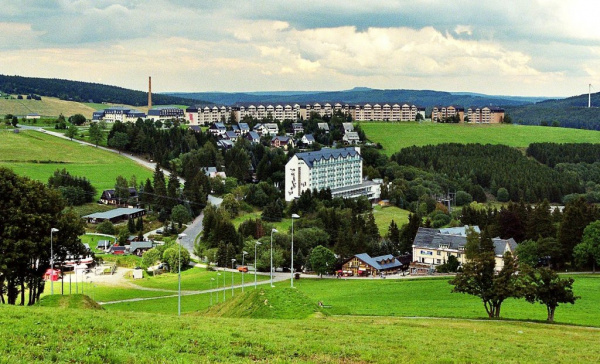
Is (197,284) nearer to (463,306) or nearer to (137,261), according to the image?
(137,261)

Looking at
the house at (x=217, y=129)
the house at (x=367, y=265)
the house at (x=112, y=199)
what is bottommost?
the house at (x=367, y=265)

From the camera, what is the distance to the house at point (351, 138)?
161m

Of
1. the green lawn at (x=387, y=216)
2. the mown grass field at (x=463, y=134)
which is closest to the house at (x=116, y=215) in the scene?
the green lawn at (x=387, y=216)

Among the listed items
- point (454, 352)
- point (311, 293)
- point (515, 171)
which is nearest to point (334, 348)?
point (454, 352)

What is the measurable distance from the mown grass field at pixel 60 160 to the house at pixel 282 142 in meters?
34.8

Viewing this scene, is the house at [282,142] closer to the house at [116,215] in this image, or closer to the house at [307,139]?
the house at [307,139]

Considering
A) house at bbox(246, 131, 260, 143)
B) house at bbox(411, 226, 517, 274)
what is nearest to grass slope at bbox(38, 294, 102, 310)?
house at bbox(411, 226, 517, 274)

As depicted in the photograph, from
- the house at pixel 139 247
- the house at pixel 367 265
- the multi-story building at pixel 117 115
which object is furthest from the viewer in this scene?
the multi-story building at pixel 117 115

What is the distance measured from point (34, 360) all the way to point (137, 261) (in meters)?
62.1

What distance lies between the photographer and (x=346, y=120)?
609 feet

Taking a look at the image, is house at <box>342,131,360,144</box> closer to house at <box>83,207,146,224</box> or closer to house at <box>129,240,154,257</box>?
house at <box>83,207,146,224</box>

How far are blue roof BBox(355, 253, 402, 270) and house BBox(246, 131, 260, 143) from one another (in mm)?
81218

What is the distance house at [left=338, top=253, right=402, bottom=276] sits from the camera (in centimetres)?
7406

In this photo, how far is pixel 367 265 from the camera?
2916 inches
